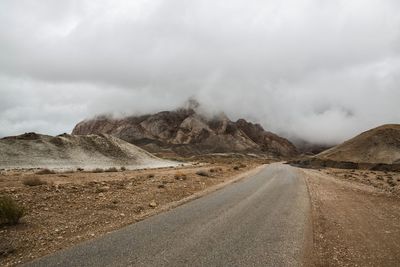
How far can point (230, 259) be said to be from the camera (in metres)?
8.41

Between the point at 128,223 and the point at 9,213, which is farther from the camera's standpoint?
the point at 128,223

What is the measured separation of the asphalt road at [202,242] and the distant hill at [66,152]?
190ft

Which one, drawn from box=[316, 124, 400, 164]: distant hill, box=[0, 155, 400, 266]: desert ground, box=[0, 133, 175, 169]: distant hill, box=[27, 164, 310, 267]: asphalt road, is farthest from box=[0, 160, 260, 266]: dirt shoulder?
box=[316, 124, 400, 164]: distant hill

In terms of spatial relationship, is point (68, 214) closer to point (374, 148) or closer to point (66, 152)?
point (66, 152)

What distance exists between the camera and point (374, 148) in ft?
425

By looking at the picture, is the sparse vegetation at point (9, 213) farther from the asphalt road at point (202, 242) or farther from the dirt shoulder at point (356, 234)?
the dirt shoulder at point (356, 234)

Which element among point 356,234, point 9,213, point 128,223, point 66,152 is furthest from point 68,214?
point 66,152

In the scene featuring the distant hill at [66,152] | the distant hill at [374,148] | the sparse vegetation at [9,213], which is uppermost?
the distant hill at [374,148]

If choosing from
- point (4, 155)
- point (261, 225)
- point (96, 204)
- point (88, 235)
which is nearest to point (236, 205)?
point (261, 225)

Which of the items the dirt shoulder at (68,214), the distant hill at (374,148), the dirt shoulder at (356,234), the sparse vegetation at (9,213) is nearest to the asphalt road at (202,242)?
the dirt shoulder at (356,234)

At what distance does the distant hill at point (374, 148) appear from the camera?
394 feet

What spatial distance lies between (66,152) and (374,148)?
11080cm

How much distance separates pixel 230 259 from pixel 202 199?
1048 centimetres

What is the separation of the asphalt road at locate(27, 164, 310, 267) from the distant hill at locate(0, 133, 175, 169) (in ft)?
190
